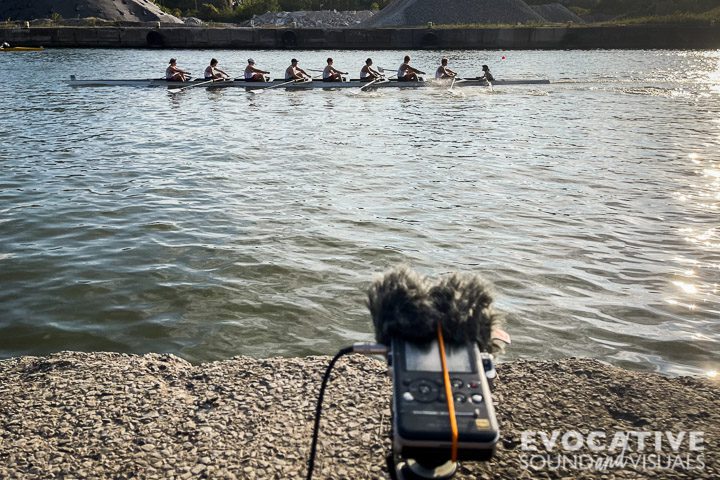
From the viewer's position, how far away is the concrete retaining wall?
201ft

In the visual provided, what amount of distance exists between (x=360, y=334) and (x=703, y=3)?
100332mm

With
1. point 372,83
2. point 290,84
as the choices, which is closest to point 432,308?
point 372,83

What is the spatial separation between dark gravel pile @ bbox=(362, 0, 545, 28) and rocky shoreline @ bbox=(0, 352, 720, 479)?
7725cm

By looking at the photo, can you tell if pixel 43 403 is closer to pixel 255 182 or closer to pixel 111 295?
pixel 111 295

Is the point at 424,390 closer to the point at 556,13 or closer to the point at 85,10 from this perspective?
the point at 85,10

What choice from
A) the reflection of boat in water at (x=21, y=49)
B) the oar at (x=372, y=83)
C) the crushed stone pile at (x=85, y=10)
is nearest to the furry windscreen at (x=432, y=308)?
the oar at (x=372, y=83)

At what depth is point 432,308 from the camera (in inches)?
109

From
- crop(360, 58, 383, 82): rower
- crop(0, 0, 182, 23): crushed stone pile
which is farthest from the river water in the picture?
crop(0, 0, 182, 23): crushed stone pile

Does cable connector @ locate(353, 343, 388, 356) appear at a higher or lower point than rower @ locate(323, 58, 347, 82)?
lower

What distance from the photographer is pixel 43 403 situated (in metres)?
4.50

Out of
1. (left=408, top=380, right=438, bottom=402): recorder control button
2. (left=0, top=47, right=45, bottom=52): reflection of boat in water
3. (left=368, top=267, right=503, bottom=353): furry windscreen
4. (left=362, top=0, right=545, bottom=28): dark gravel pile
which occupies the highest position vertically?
(left=362, top=0, right=545, bottom=28): dark gravel pile

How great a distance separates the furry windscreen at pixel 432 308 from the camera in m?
2.75

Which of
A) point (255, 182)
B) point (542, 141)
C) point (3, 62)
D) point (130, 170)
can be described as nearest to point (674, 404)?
point (255, 182)

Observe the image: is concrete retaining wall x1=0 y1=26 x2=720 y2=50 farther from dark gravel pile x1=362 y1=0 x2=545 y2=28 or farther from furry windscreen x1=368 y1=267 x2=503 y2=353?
furry windscreen x1=368 y1=267 x2=503 y2=353
